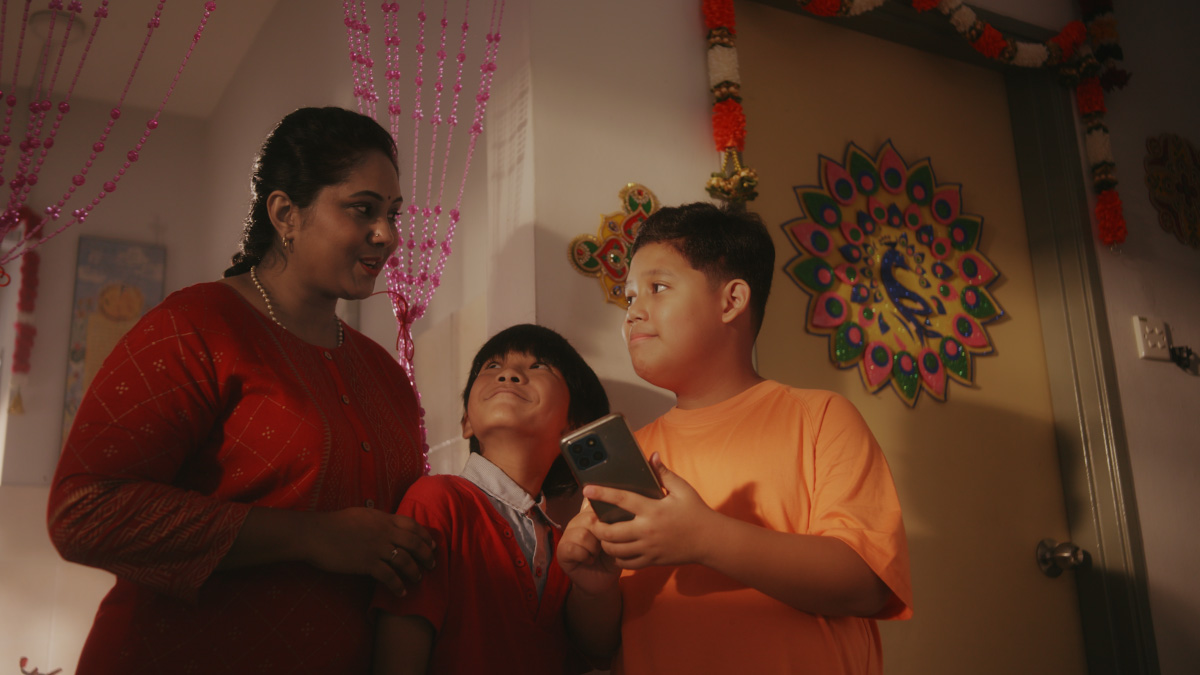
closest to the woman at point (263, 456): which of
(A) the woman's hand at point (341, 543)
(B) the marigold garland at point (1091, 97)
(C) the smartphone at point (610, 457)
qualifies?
(A) the woman's hand at point (341, 543)

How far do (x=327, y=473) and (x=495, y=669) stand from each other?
0.34 meters

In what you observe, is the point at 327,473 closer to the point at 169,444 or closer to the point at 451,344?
the point at 169,444

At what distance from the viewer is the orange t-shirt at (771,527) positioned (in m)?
1.07

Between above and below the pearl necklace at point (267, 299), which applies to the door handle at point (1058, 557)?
below

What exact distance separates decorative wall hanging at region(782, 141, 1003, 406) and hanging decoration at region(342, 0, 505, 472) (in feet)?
2.63

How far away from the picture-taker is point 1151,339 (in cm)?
236

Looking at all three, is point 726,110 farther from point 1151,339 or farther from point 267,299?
point 1151,339

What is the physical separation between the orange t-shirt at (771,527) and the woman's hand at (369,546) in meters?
0.33

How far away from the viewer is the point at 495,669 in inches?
43.4

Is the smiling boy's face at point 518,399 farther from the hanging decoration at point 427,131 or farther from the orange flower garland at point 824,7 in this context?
the orange flower garland at point 824,7

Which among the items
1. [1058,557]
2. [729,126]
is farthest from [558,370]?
[1058,557]

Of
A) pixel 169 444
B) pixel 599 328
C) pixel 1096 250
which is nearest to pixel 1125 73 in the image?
pixel 1096 250

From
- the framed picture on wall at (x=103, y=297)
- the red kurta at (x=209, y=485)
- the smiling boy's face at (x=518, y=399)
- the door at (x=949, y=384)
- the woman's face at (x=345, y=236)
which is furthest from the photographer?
the framed picture on wall at (x=103, y=297)

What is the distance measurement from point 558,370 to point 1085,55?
1994mm
